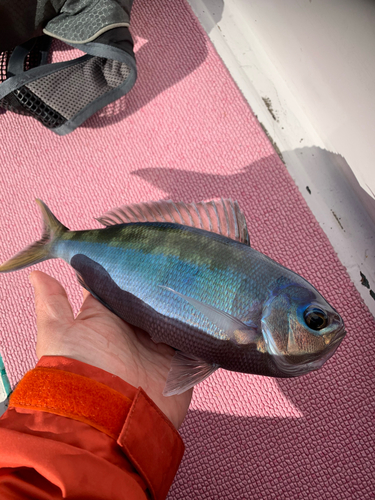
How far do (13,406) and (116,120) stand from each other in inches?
43.1

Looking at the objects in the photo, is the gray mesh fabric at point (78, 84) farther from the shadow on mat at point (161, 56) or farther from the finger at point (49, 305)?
the finger at point (49, 305)

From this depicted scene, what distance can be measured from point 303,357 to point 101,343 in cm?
45

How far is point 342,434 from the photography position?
1037mm

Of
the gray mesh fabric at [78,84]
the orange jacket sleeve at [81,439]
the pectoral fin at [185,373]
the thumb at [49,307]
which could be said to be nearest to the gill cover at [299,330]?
the pectoral fin at [185,373]

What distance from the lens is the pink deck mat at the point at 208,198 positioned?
1042mm

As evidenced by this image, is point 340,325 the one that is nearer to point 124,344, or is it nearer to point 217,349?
point 217,349

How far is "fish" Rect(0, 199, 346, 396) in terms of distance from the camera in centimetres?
65

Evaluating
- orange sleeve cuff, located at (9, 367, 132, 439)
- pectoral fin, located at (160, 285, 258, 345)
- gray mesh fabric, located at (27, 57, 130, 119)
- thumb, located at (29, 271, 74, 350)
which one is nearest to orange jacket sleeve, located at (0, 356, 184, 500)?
orange sleeve cuff, located at (9, 367, 132, 439)

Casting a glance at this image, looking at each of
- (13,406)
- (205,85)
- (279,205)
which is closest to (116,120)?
(205,85)

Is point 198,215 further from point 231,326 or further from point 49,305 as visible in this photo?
point 49,305

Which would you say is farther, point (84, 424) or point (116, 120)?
point (116, 120)

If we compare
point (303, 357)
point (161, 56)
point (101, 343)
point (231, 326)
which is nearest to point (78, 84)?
point (161, 56)

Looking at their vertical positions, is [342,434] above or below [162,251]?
below

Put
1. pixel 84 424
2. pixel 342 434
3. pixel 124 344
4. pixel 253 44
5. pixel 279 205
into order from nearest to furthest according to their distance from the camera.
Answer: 1. pixel 84 424
2. pixel 124 344
3. pixel 342 434
4. pixel 279 205
5. pixel 253 44
